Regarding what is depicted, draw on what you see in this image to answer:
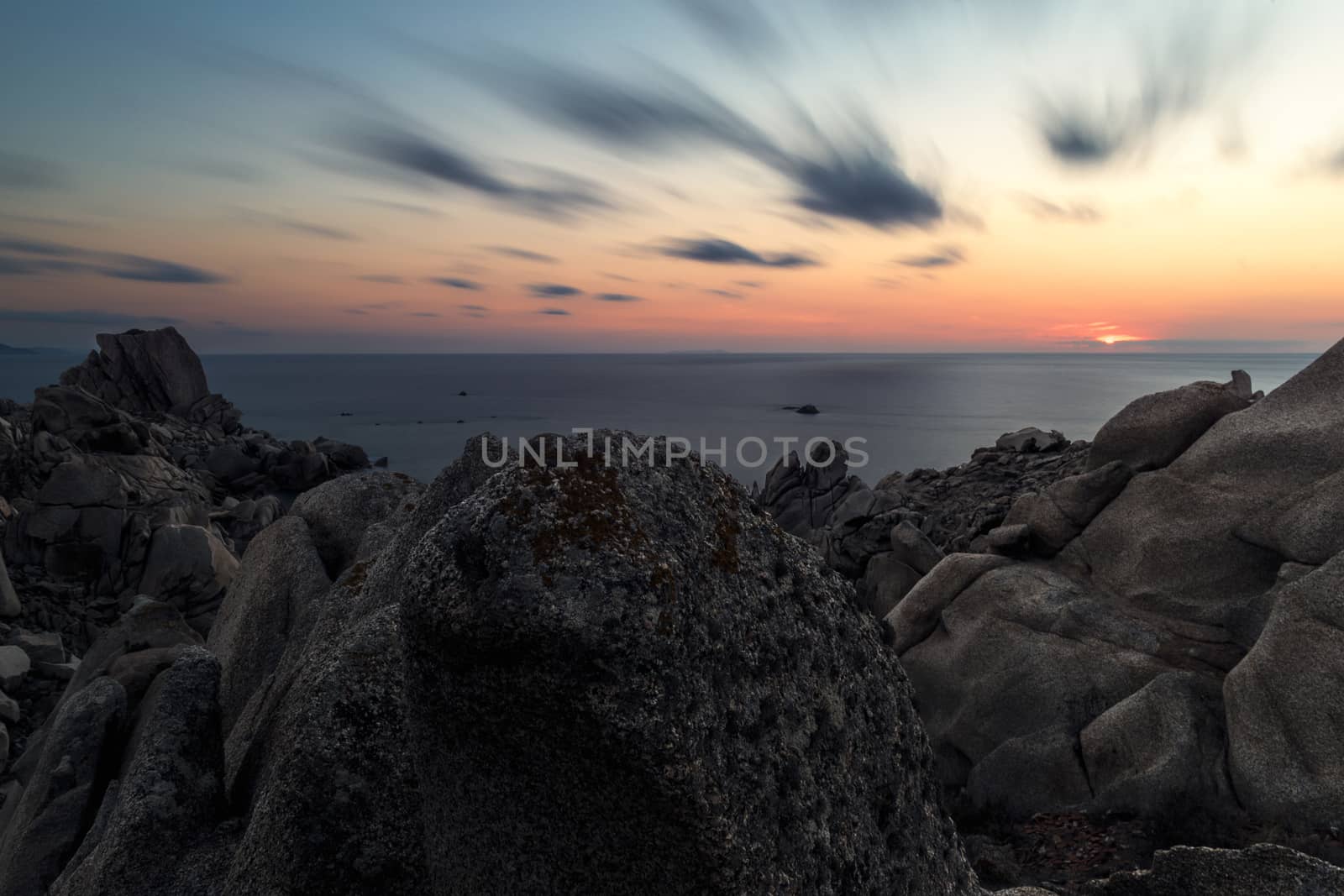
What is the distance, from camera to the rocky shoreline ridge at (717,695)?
3.33 metres

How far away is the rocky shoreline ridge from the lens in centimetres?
333

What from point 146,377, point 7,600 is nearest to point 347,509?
point 7,600

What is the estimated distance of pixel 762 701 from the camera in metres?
3.71

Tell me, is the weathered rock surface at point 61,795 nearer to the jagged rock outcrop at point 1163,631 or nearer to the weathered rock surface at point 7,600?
the jagged rock outcrop at point 1163,631

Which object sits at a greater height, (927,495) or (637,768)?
(637,768)

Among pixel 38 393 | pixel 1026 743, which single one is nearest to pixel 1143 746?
pixel 1026 743

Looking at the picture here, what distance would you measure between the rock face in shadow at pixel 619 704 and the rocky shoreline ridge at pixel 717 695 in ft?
0.05

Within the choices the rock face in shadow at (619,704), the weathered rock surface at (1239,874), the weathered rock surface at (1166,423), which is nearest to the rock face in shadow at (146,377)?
the weathered rock surface at (1166,423)

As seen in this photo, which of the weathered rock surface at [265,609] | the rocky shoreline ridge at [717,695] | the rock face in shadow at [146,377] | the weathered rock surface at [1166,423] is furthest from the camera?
the rock face in shadow at [146,377]

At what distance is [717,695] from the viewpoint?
11.4 ft

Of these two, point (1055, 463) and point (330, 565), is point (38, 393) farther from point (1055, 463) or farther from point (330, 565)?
point (1055, 463)

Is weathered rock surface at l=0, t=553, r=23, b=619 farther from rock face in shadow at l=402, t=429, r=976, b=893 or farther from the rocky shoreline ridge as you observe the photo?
rock face in shadow at l=402, t=429, r=976, b=893

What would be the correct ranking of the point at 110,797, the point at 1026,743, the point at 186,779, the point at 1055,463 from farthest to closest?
the point at 1055,463, the point at 1026,743, the point at 110,797, the point at 186,779

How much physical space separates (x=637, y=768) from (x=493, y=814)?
88 centimetres
